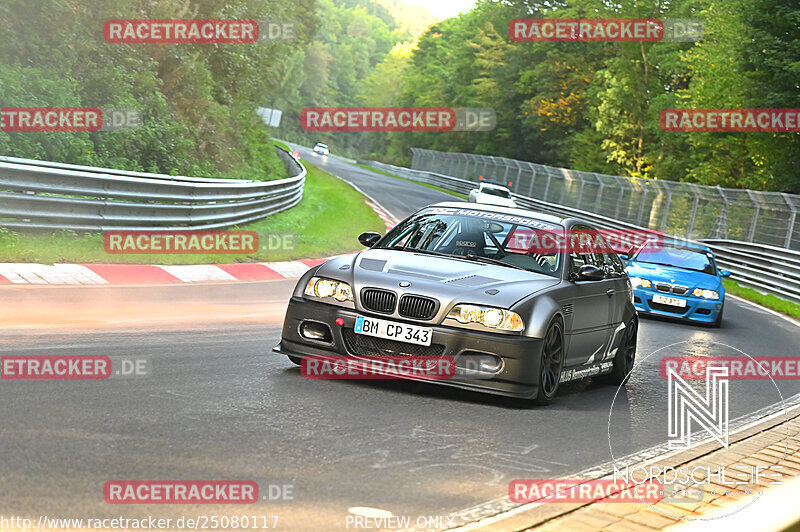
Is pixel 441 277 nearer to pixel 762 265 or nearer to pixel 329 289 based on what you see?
pixel 329 289

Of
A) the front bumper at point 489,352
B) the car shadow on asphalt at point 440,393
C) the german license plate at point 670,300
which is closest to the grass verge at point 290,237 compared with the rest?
the german license plate at point 670,300

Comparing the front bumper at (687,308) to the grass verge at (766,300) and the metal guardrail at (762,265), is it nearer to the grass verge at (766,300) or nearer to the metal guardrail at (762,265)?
the grass verge at (766,300)

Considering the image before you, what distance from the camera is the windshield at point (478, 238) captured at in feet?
28.8

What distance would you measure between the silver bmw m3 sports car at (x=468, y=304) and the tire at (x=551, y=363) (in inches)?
0.4

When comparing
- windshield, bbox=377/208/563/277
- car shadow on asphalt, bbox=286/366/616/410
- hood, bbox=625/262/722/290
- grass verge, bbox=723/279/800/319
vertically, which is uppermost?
windshield, bbox=377/208/563/277

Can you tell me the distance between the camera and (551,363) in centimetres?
813

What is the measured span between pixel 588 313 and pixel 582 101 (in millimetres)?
64497

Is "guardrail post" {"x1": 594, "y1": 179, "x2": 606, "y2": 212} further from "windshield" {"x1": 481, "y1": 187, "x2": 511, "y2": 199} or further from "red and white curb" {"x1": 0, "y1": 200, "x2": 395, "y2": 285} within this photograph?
"red and white curb" {"x1": 0, "y1": 200, "x2": 395, "y2": 285}

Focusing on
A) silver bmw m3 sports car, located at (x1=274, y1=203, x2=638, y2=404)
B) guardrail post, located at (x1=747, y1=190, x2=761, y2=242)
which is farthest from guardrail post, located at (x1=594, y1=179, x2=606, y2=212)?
silver bmw m3 sports car, located at (x1=274, y1=203, x2=638, y2=404)

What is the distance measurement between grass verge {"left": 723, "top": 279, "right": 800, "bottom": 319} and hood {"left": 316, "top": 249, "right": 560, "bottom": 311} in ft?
51.4

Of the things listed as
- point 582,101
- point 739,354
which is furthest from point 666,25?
point 739,354

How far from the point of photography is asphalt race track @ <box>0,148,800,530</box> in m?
4.79

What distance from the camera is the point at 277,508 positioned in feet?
15.0

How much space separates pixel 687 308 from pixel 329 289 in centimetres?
1108
